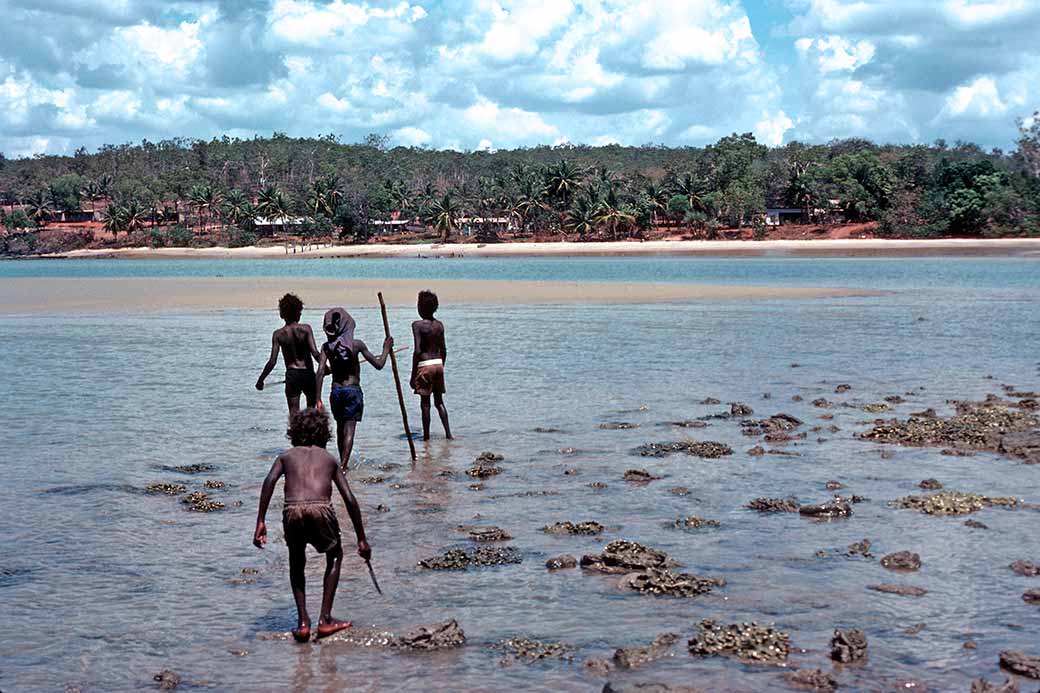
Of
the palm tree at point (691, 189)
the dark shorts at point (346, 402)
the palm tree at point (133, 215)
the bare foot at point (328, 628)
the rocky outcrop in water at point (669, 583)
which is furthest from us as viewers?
the palm tree at point (133, 215)

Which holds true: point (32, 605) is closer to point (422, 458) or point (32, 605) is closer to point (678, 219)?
point (422, 458)

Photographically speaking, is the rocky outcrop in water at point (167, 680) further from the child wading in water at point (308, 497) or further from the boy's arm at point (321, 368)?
the boy's arm at point (321, 368)

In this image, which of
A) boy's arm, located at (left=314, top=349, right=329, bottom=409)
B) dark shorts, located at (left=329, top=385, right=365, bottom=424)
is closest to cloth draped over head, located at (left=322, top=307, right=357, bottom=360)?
boy's arm, located at (left=314, top=349, right=329, bottom=409)

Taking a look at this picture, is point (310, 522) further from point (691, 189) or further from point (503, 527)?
point (691, 189)

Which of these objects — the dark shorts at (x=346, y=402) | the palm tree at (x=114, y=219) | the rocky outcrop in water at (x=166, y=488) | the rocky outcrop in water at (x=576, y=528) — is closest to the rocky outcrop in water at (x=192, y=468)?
the rocky outcrop in water at (x=166, y=488)

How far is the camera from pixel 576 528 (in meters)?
10.3

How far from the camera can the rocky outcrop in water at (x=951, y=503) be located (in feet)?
35.4

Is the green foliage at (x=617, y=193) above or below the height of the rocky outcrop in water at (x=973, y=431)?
above

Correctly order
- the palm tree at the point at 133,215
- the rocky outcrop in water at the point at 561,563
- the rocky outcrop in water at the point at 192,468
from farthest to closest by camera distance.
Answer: the palm tree at the point at 133,215
the rocky outcrop in water at the point at 192,468
the rocky outcrop in water at the point at 561,563

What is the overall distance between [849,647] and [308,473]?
3597 millimetres

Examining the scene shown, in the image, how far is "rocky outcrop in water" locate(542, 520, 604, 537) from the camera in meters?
10.2

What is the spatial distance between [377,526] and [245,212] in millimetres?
137202

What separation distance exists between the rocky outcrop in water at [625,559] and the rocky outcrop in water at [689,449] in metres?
4.40

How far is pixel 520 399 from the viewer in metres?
18.6
